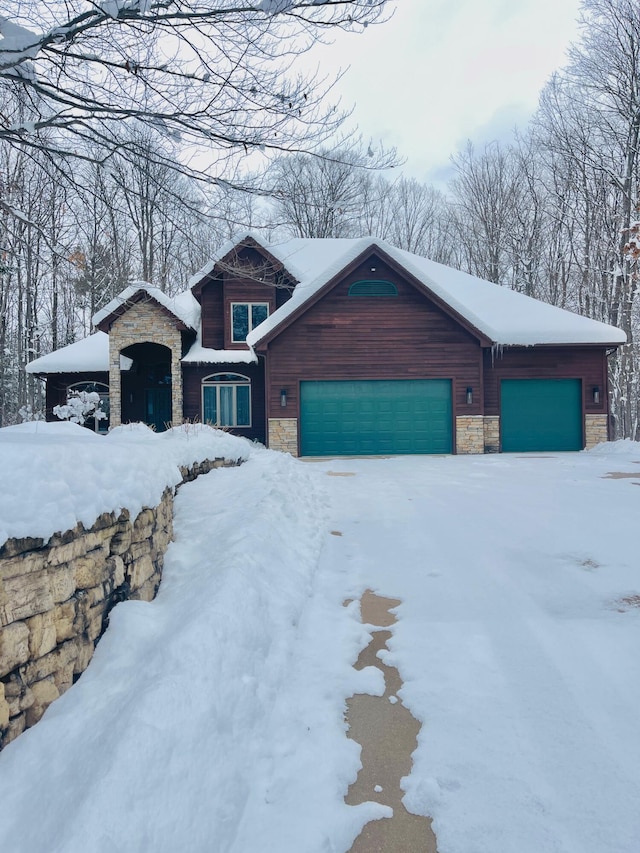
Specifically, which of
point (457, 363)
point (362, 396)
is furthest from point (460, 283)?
point (362, 396)

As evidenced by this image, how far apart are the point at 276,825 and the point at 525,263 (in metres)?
26.1

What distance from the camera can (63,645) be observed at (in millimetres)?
2686

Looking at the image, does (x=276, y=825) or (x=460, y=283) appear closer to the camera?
(x=276, y=825)

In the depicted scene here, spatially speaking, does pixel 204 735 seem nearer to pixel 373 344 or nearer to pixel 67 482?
pixel 67 482

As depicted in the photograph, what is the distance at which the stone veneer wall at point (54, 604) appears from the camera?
2.35m

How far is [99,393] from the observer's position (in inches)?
664

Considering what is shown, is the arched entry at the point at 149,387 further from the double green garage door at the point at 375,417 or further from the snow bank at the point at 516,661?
the snow bank at the point at 516,661

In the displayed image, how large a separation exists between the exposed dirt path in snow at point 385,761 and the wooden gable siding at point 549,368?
12.4 m

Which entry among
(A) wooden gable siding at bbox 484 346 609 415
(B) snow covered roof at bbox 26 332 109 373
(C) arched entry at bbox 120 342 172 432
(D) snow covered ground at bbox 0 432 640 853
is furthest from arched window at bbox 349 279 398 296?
(D) snow covered ground at bbox 0 432 640 853

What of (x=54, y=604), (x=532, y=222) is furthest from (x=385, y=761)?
(x=532, y=222)

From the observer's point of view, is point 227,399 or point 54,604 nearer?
point 54,604

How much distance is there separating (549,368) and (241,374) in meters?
9.12

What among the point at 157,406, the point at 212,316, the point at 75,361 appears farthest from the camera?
the point at 157,406

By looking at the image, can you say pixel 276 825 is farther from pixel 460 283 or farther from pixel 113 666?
pixel 460 283
